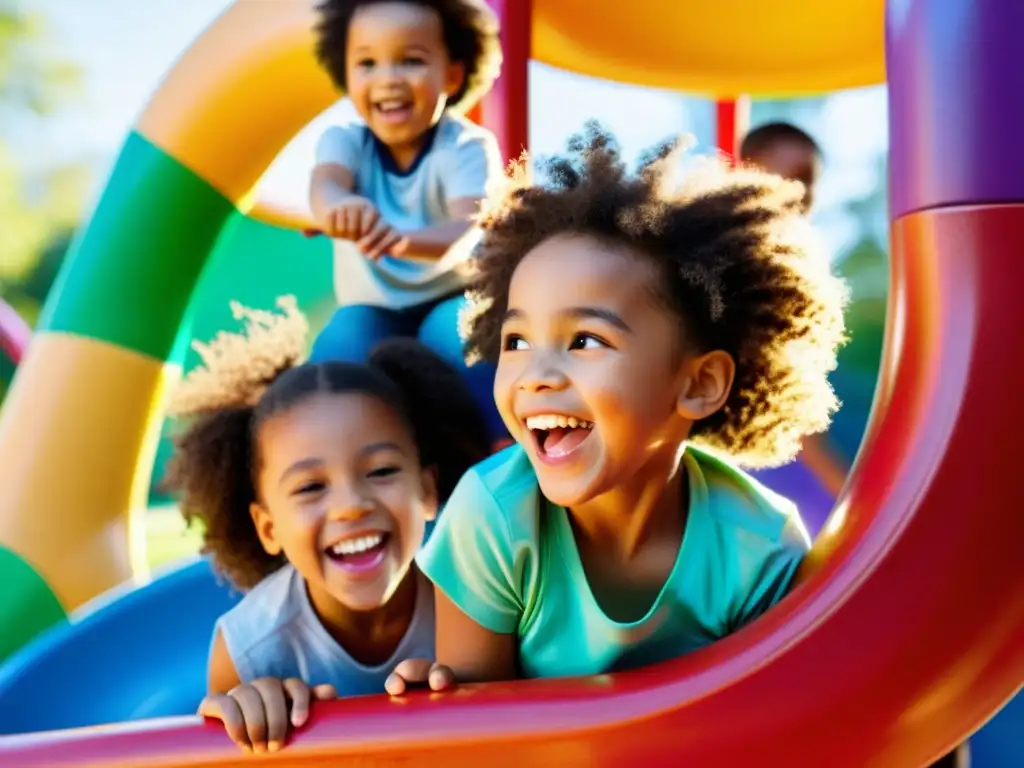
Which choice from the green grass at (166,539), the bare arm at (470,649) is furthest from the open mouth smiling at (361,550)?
the green grass at (166,539)

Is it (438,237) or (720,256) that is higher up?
(438,237)

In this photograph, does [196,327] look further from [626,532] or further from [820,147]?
[626,532]

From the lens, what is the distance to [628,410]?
3.11ft

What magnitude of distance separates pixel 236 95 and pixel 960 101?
1310mm

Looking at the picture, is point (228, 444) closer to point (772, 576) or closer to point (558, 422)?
point (558, 422)

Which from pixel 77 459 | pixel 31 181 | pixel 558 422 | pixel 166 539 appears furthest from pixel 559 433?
pixel 31 181

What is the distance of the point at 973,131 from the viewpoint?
2.82 feet

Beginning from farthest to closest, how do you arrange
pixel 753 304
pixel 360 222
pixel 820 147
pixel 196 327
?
pixel 196 327, pixel 820 147, pixel 360 222, pixel 753 304

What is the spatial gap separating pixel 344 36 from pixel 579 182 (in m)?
0.83

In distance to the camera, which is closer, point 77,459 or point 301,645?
point 301,645

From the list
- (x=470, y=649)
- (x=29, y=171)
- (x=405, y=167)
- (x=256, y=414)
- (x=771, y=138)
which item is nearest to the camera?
(x=470, y=649)

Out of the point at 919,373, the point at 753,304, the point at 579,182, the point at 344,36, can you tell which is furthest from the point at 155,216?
the point at 919,373

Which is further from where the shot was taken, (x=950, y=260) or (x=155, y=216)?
(x=155, y=216)

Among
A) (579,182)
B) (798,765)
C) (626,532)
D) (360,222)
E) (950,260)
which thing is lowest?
(798,765)
